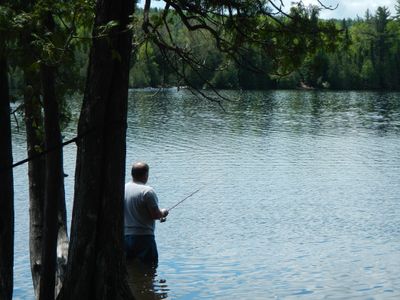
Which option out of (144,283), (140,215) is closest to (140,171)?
(140,215)

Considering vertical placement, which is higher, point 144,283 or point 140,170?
point 140,170

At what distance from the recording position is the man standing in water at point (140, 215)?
1027cm

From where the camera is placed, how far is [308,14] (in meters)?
7.64

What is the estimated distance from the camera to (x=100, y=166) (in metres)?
7.08

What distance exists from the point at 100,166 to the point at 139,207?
3.33 metres

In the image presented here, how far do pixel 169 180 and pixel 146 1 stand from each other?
690 inches

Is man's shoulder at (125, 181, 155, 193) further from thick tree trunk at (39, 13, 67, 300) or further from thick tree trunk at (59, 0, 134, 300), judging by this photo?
thick tree trunk at (59, 0, 134, 300)

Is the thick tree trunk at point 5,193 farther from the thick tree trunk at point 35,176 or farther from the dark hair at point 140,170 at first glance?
the dark hair at point 140,170

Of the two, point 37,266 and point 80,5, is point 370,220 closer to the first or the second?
point 37,266

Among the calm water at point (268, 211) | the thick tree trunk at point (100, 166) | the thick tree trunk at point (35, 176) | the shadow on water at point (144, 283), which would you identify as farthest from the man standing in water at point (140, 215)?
the thick tree trunk at point (100, 166)

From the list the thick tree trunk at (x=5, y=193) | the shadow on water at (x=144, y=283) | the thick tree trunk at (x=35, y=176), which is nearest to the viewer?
the thick tree trunk at (x=5, y=193)

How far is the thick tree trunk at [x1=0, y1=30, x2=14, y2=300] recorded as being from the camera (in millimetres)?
7852

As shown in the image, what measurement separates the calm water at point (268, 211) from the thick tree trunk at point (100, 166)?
196cm

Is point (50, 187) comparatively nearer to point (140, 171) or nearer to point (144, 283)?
point (140, 171)
